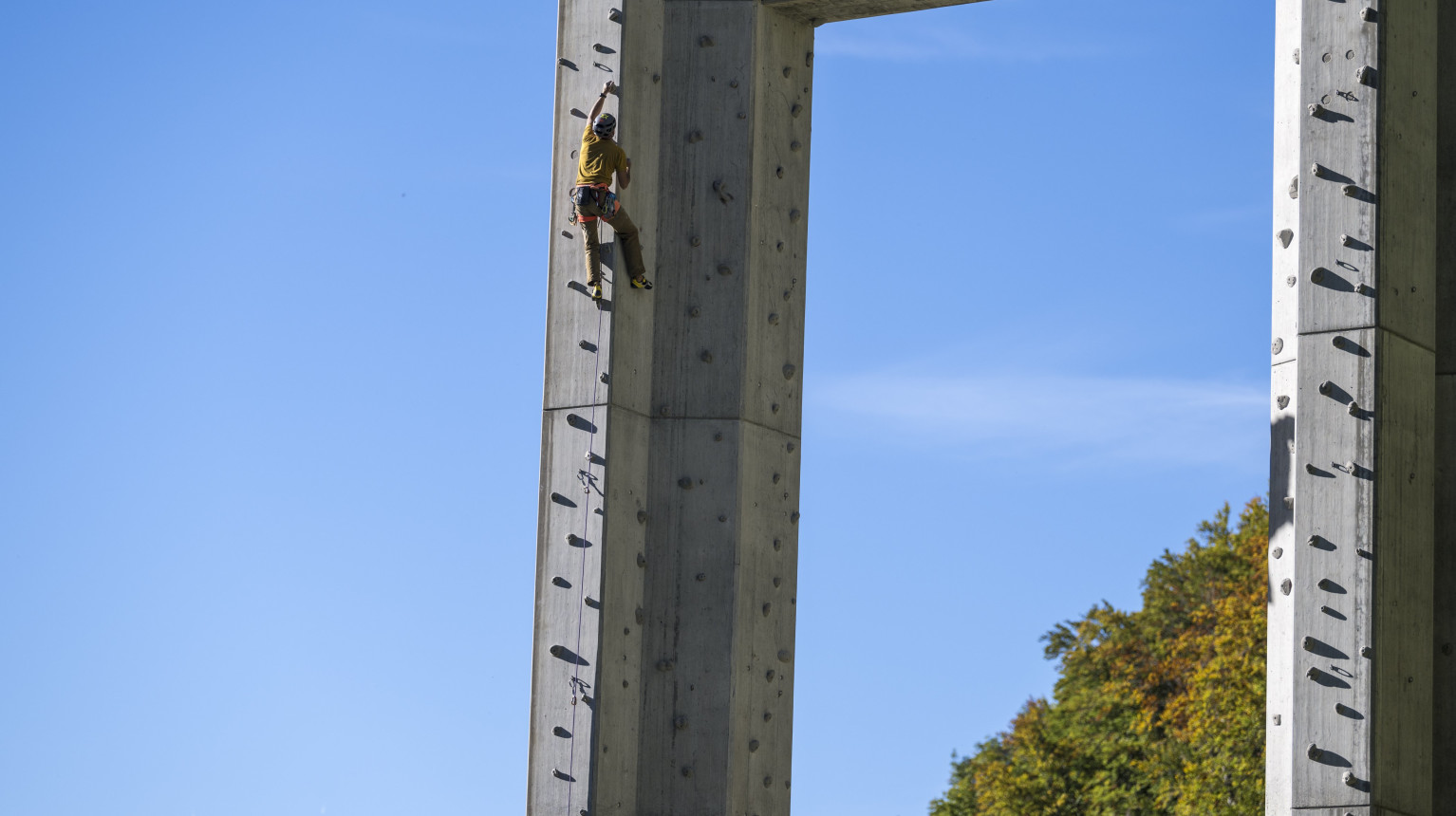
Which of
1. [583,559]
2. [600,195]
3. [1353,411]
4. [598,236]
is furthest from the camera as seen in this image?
[598,236]

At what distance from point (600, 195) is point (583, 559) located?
6.90 feet

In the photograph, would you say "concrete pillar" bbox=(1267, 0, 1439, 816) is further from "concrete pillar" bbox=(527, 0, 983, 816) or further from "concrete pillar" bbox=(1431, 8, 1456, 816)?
"concrete pillar" bbox=(527, 0, 983, 816)

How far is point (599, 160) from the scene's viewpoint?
428 inches

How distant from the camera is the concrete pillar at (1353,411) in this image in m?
9.45

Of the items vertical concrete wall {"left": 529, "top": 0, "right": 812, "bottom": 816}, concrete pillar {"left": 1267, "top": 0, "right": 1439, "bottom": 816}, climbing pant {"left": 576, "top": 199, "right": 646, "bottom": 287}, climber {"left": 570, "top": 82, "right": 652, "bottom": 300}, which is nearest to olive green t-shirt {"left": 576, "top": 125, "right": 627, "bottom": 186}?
climber {"left": 570, "top": 82, "right": 652, "bottom": 300}

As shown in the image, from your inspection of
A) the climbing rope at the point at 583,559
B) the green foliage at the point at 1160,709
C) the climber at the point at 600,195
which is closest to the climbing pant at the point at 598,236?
the climber at the point at 600,195

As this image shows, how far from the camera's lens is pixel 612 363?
35.9 ft

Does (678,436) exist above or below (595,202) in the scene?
below

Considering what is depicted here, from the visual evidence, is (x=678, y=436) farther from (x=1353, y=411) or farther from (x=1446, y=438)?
(x=1446, y=438)

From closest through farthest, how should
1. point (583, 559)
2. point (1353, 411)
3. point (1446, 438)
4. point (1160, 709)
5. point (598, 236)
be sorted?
point (1353, 411), point (1446, 438), point (583, 559), point (598, 236), point (1160, 709)

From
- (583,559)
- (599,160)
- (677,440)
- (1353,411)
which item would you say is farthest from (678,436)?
(1353,411)

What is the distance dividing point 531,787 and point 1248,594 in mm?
26674

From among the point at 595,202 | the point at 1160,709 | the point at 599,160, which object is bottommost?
the point at 1160,709

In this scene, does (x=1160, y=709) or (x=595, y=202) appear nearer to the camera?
(x=595, y=202)
